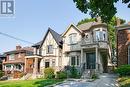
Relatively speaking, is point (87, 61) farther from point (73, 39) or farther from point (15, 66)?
point (15, 66)

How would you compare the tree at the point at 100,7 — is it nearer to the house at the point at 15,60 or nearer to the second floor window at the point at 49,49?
the second floor window at the point at 49,49

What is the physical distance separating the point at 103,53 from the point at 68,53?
6.46 metres

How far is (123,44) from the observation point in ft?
132

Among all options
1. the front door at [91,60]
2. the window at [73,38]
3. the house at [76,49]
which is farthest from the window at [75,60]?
the window at [73,38]

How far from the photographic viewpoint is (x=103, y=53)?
1841 inches

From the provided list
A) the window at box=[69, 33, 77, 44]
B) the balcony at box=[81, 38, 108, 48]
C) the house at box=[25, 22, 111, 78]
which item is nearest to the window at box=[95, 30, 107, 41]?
the house at box=[25, 22, 111, 78]

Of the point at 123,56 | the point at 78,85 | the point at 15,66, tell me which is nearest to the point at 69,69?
the point at 123,56

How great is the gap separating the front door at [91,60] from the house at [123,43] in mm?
5839

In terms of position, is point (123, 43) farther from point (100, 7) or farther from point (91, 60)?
point (100, 7)

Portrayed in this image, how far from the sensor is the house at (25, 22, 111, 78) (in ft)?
146

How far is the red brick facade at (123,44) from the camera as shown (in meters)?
39.8

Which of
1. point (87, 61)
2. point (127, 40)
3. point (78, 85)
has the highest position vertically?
point (127, 40)

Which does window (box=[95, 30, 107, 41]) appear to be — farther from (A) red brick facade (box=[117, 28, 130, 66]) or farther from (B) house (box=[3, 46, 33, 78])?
(B) house (box=[3, 46, 33, 78])

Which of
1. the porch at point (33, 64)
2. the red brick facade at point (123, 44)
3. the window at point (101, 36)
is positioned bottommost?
the porch at point (33, 64)
